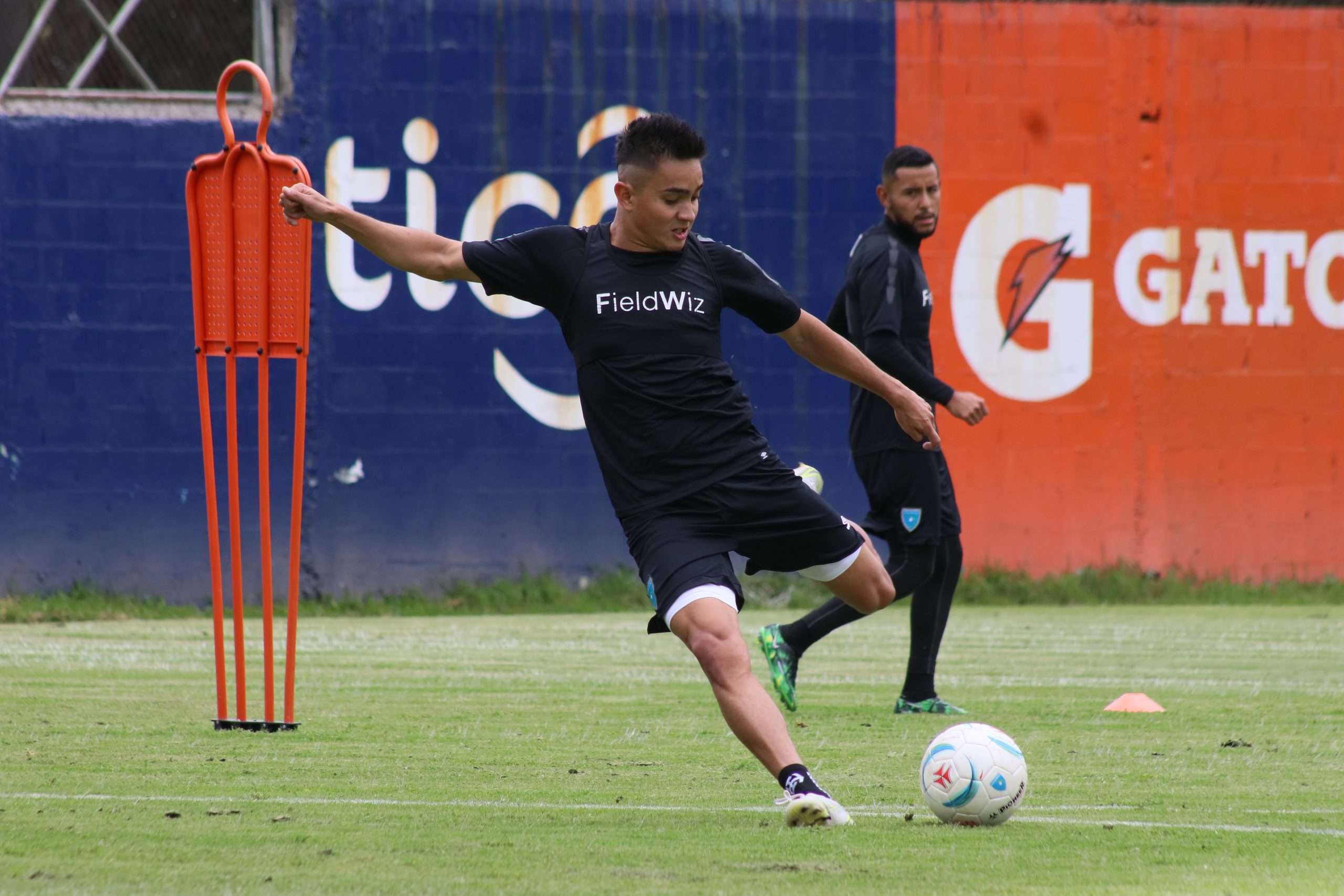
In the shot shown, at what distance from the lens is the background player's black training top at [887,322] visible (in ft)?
23.8

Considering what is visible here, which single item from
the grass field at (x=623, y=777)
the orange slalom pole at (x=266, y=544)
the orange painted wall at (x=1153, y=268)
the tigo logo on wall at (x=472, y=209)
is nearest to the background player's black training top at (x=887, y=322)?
the grass field at (x=623, y=777)

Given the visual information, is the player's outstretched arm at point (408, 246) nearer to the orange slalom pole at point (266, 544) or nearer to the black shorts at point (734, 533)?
the black shorts at point (734, 533)

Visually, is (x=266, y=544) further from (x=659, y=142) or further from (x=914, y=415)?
(x=914, y=415)

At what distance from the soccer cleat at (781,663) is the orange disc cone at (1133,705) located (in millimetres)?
1369

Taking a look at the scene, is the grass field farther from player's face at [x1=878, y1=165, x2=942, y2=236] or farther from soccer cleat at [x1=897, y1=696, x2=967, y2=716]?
player's face at [x1=878, y1=165, x2=942, y2=236]

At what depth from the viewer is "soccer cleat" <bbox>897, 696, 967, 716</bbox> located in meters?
7.24

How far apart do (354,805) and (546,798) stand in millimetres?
557

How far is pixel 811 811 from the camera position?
15.1 ft

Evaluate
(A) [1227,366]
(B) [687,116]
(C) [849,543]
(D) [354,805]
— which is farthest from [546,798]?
(A) [1227,366]

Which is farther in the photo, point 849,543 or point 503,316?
point 503,316

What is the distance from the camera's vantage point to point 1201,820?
4.89 metres

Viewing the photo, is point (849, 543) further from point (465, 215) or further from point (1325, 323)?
point (1325, 323)

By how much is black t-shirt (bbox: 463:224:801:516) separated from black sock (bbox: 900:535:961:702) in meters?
2.34

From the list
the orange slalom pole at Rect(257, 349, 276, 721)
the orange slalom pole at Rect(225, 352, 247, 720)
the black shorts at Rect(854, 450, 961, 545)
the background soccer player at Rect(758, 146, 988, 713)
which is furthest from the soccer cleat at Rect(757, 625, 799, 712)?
the orange slalom pole at Rect(225, 352, 247, 720)
